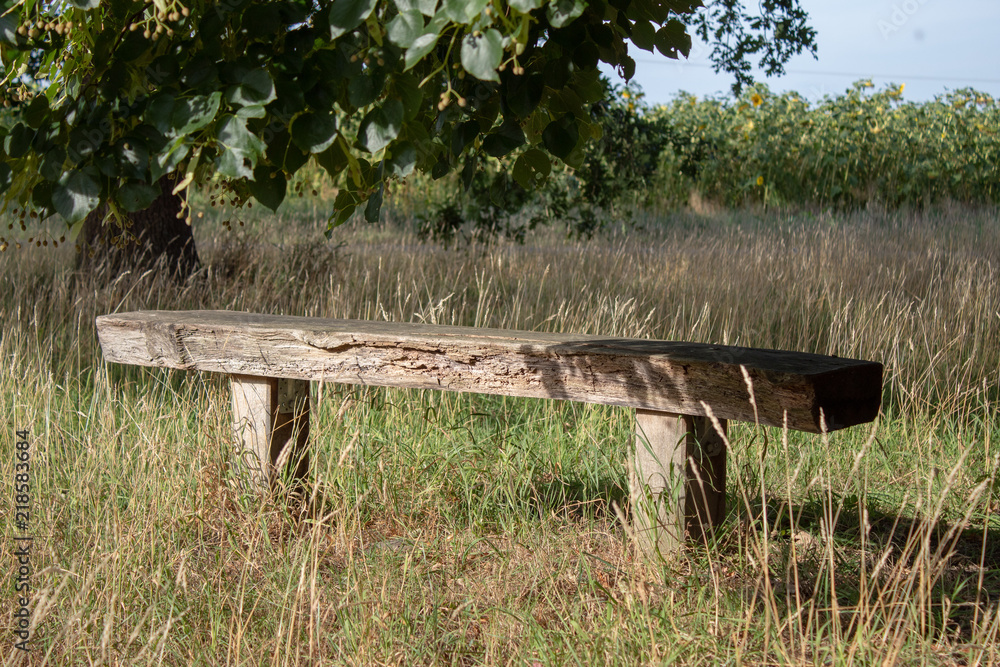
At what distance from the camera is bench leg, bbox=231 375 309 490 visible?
276 centimetres

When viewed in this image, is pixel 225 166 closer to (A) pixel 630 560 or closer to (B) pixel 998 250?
(A) pixel 630 560

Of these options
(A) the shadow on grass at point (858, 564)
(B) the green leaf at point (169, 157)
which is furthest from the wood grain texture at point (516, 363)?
(B) the green leaf at point (169, 157)

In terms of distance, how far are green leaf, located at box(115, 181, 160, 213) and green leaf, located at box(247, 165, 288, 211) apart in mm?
168

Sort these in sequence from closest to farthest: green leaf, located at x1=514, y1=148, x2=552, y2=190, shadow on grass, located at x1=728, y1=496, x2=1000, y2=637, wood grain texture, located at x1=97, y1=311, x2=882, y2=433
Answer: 1. green leaf, located at x1=514, y1=148, x2=552, y2=190
2. wood grain texture, located at x1=97, y1=311, x2=882, y2=433
3. shadow on grass, located at x1=728, y1=496, x2=1000, y2=637

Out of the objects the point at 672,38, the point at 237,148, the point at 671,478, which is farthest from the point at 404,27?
the point at 671,478

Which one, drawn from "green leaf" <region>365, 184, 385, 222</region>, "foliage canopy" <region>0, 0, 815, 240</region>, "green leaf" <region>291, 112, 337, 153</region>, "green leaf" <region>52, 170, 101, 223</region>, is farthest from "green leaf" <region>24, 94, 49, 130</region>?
"green leaf" <region>365, 184, 385, 222</region>

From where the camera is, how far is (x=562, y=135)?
1584mm

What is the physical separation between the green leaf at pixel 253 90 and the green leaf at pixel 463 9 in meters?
0.32

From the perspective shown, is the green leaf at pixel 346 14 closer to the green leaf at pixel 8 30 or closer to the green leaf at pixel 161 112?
the green leaf at pixel 161 112

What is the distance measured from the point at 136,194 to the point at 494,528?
1.59m

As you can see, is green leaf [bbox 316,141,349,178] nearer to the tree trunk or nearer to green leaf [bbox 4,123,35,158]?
green leaf [bbox 4,123,35,158]

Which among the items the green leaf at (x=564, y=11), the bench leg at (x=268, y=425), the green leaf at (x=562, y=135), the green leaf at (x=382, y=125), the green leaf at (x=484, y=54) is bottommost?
the bench leg at (x=268, y=425)

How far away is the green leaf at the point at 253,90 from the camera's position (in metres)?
1.32

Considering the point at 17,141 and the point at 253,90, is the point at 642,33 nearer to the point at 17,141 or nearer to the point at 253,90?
the point at 253,90
